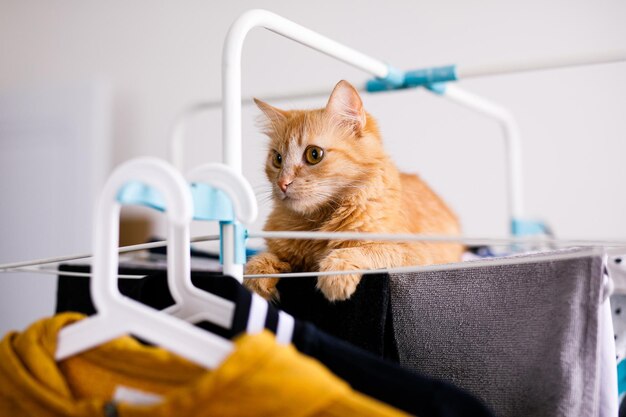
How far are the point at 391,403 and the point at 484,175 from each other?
181 centimetres

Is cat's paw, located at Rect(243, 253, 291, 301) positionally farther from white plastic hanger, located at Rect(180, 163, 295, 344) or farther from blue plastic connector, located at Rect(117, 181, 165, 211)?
blue plastic connector, located at Rect(117, 181, 165, 211)

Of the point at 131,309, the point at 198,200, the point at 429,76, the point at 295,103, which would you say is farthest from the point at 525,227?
the point at 131,309

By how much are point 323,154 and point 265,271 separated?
0.24 meters

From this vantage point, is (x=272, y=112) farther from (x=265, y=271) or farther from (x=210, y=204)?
(x=210, y=204)

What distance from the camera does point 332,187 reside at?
1.01m

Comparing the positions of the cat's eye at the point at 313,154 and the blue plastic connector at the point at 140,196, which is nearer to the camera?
the blue plastic connector at the point at 140,196

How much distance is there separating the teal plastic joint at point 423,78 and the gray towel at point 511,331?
1.83 ft

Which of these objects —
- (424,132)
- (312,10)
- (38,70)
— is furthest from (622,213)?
(38,70)

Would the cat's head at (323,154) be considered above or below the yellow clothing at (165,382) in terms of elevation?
above

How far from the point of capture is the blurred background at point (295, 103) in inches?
82.7

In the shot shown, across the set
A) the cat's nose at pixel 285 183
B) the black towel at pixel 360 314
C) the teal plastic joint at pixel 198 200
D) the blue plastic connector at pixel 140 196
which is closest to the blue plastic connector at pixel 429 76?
the cat's nose at pixel 285 183

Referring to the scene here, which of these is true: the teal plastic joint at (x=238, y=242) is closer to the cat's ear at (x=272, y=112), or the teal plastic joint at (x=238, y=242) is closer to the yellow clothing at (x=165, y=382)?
the yellow clothing at (x=165, y=382)

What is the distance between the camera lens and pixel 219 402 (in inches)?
19.7

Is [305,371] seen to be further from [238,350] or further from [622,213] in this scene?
[622,213]
